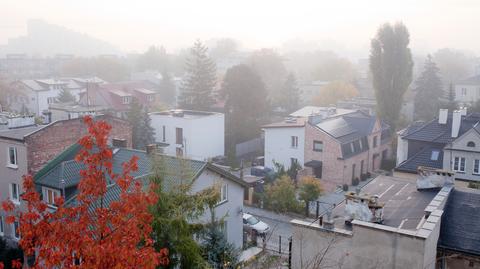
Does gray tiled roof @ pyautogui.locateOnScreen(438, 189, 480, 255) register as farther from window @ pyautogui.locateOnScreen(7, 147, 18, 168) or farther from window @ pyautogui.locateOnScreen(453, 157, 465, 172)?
window @ pyautogui.locateOnScreen(7, 147, 18, 168)

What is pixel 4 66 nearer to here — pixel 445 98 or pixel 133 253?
pixel 445 98

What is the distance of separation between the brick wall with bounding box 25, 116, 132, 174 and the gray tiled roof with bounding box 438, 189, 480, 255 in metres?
20.5

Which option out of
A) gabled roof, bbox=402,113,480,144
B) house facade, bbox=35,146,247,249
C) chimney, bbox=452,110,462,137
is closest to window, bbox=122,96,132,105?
house facade, bbox=35,146,247,249

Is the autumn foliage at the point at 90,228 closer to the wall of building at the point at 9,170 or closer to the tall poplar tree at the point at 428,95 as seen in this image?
the wall of building at the point at 9,170

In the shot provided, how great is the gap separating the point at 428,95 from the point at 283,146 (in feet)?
97.1

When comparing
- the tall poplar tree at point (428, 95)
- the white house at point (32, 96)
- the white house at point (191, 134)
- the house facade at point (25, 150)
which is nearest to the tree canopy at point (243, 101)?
the white house at point (191, 134)

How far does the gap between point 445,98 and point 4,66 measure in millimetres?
114995

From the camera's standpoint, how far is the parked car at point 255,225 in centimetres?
2820

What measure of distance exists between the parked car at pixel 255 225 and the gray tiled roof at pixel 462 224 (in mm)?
13249

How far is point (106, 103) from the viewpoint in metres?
61.1

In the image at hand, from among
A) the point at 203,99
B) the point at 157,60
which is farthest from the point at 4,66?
the point at 203,99

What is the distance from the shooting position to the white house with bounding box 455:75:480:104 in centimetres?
7219

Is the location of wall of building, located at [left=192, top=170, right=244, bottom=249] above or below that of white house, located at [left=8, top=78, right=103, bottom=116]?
below

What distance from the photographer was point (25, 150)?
2616 cm
